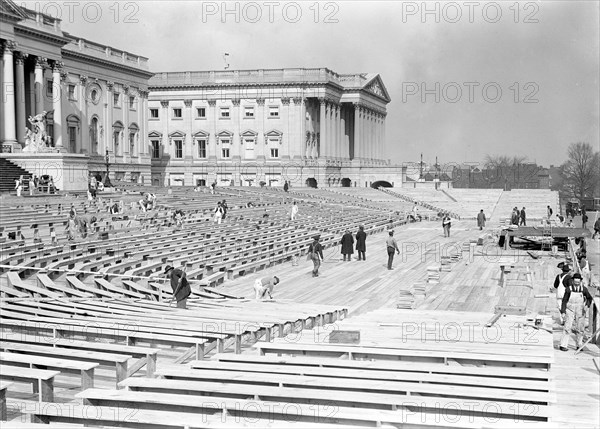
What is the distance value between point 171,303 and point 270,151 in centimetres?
8492

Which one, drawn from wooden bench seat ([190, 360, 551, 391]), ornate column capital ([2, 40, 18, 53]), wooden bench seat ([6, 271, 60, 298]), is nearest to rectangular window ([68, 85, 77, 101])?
ornate column capital ([2, 40, 18, 53])

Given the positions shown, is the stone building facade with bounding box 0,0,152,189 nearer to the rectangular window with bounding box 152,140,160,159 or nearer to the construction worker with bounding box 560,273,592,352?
the rectangular window with bounding box 152,140,160,159

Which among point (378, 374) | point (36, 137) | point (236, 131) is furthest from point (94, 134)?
point (378, 374)

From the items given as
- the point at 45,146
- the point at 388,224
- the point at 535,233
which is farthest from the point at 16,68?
the point at 535,233

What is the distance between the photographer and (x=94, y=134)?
7950 centimetres

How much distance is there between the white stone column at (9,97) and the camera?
194ft

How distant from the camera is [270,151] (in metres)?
103

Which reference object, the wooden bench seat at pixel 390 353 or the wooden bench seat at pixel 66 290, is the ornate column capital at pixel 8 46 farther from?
the wooden bench seat at pixel 390 353

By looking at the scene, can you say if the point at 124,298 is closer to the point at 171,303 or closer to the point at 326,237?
the point at 171,303

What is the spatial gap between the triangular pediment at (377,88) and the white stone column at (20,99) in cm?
5830

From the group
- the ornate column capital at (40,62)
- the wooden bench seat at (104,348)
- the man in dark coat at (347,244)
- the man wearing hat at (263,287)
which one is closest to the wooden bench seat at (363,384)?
the wooden bench seat at (104,348)

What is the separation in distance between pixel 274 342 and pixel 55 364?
3491 millimetres

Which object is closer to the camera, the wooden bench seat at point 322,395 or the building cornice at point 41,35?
the wooden bench seat at point 322,395

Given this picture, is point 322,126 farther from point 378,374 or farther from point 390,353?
point 378,374
